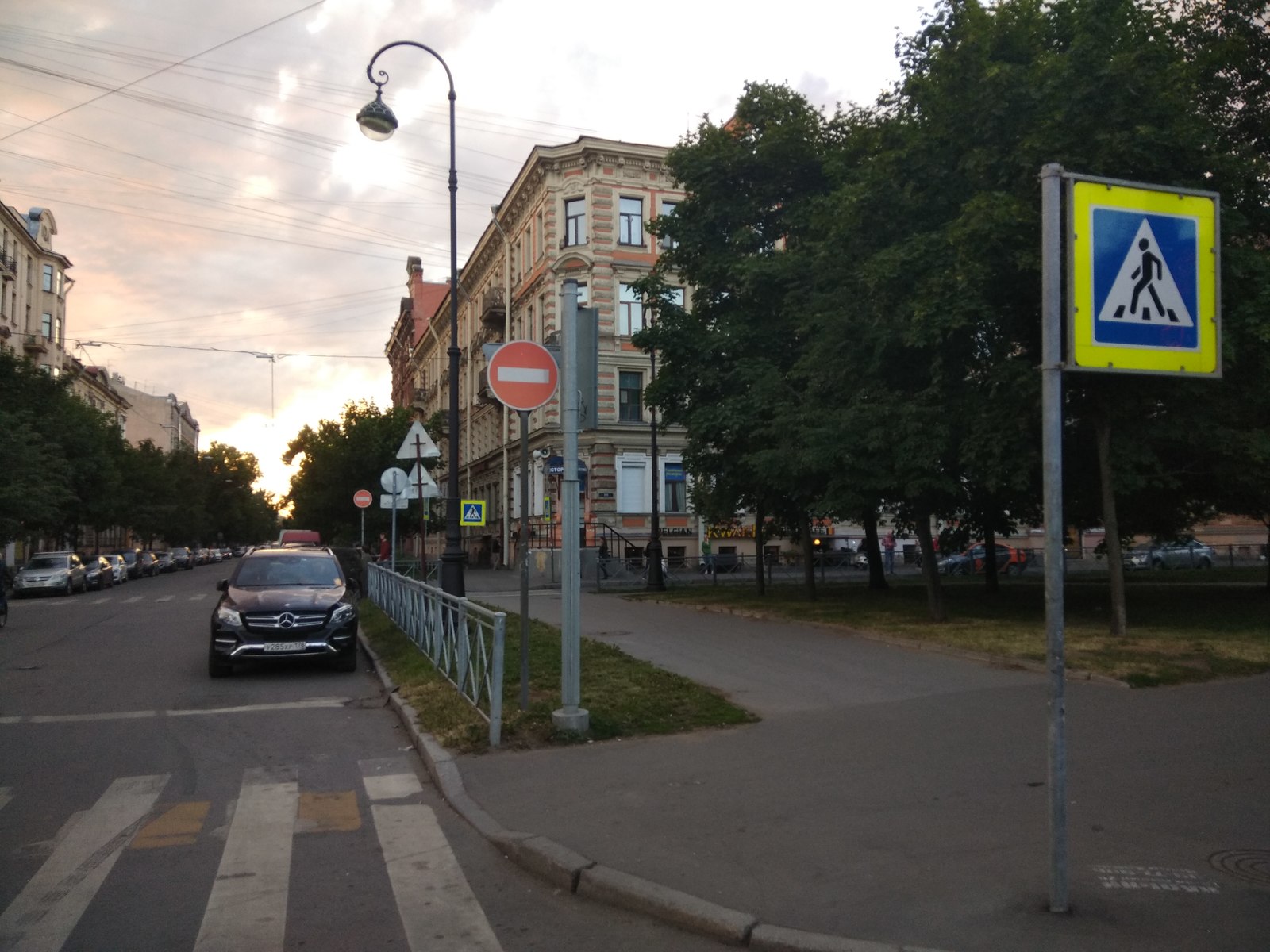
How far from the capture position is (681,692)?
10.4 meters

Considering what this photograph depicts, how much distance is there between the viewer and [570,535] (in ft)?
27.5

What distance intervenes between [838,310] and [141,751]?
12.4 meters

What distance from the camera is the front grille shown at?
1306 centimetres

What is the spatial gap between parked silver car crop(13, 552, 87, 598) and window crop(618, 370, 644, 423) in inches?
838

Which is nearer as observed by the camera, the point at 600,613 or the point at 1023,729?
the point at 1023,729

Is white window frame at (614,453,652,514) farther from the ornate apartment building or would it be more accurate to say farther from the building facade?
the building facade

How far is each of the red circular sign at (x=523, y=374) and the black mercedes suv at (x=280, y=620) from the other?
233 inches

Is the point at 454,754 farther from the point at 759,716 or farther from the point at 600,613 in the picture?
the point at 600,613

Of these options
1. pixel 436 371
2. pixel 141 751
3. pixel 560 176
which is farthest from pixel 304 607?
pixel 436 371

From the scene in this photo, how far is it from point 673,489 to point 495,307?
13.2 meters

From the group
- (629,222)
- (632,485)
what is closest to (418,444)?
(632,485)

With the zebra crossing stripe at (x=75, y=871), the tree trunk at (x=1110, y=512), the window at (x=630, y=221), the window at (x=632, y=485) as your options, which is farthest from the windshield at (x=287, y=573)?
the window at (x=630, y=221)

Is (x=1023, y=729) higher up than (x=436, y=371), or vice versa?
(x=436, y=371)

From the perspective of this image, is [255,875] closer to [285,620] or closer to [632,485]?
[285,620]
